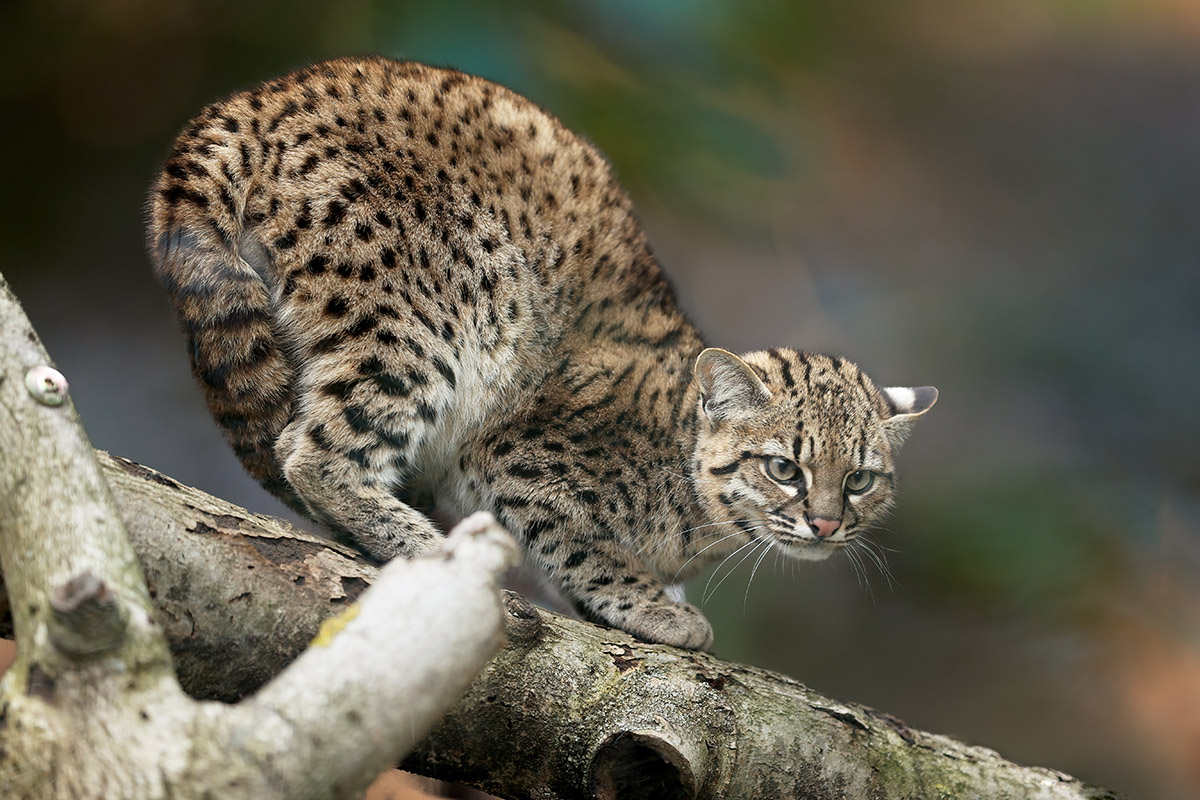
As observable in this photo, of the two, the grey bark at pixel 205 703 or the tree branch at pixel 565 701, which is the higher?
the tree branch at pixel 565 701

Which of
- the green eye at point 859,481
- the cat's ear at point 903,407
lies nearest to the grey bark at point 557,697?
the green eye at point 859,481

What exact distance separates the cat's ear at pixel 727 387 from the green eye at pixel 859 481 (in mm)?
389

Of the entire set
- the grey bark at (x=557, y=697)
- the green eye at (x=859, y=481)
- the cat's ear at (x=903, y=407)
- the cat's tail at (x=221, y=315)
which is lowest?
the grey bark at (x=557, y=697)

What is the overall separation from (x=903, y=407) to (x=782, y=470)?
58cm

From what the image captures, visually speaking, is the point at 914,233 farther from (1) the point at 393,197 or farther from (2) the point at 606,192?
(1) the point at 393,197

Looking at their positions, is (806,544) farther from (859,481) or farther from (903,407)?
(903,407)

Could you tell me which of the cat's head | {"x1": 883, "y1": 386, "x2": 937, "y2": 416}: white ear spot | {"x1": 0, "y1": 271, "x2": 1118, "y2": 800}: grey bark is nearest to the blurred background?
{"x1": 883, "y1": 386, "x2": 937, "y2": 416}: white ear spot

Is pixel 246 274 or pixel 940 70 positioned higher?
pixel 940 70

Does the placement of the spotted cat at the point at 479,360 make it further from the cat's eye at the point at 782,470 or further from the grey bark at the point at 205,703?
the grey bark at the point at 205,703

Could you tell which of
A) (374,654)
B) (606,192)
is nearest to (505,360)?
(606,192)

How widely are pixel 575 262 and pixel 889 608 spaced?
2.25m

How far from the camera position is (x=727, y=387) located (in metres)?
3.34

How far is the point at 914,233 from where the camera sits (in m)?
4.44

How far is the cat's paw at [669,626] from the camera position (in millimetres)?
3123
